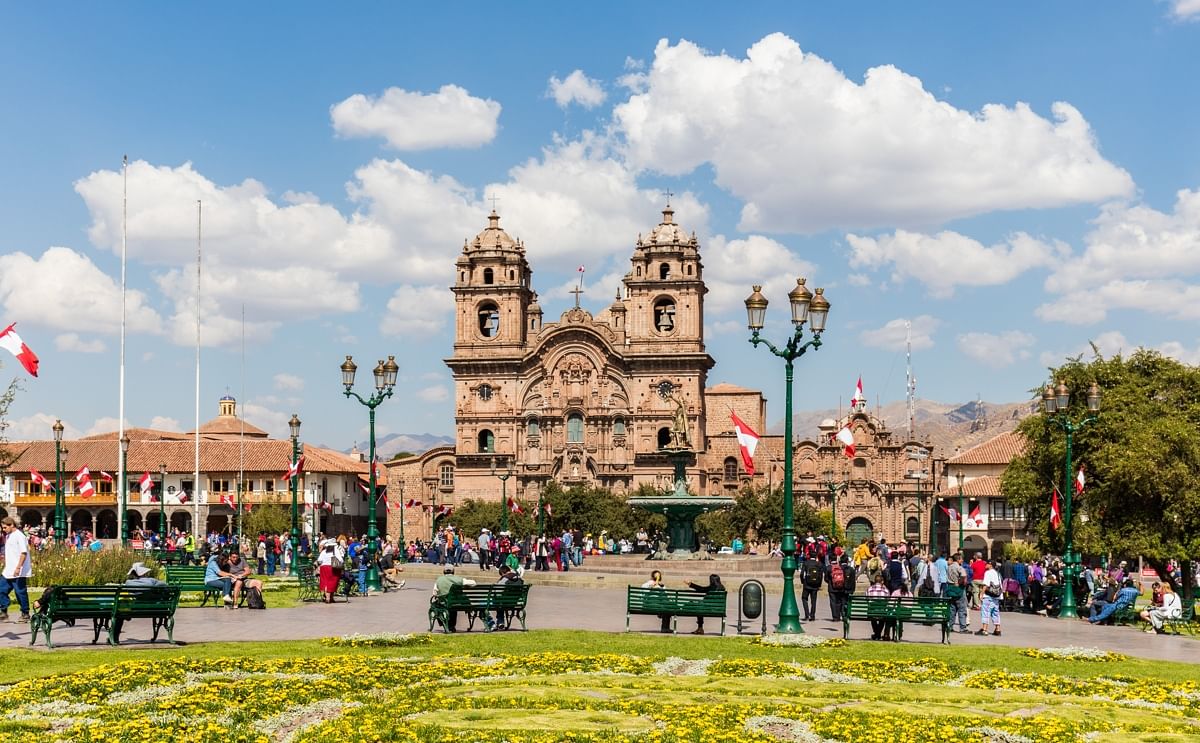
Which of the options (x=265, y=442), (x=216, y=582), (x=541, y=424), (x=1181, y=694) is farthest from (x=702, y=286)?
(x=1181, y=694)

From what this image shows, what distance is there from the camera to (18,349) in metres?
31.9

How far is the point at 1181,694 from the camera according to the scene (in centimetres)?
1505

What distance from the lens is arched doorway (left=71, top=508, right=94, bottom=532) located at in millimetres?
91688

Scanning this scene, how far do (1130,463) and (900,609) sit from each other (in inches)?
725

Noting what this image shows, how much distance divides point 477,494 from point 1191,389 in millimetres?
56533

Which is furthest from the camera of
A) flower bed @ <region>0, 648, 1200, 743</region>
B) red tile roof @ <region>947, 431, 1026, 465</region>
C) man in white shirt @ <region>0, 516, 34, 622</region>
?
red tile roof @ <region>947, 431, 1026, 465</region>

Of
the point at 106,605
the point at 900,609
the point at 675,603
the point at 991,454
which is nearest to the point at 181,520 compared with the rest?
the point at 991,454

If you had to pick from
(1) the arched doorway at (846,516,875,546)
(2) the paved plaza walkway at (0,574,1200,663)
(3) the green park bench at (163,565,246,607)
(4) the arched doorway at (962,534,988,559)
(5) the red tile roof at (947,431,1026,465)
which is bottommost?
(4) the arched doorway at (962,534,988,559)

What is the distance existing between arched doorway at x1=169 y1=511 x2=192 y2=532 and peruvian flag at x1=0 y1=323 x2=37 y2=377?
206 feet

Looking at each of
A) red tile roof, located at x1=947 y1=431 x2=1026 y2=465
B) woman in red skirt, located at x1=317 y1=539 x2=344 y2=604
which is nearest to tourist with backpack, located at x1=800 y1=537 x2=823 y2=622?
woman in red skirt, located at x1=317 y1=539 x2=344 y2=604

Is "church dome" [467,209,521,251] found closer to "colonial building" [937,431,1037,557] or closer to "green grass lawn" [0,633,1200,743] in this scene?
"colonial building" [937,431,1037,557]

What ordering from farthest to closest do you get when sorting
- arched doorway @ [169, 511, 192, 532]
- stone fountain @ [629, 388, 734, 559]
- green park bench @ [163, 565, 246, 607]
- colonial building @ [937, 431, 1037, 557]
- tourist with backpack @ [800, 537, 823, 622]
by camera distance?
arched doorway @ [169, 511, 192, 532] < colonial building @ [937, 431, 1037, 557] < stone fountain @ [629, 388, 734, 559] < green park bench @ [163, 565, 246, 607] < tourist with backpack @ [800, 537, 823, 622]

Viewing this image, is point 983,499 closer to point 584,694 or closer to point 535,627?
point 535,627

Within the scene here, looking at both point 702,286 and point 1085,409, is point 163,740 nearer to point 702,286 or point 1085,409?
point 1085,409
